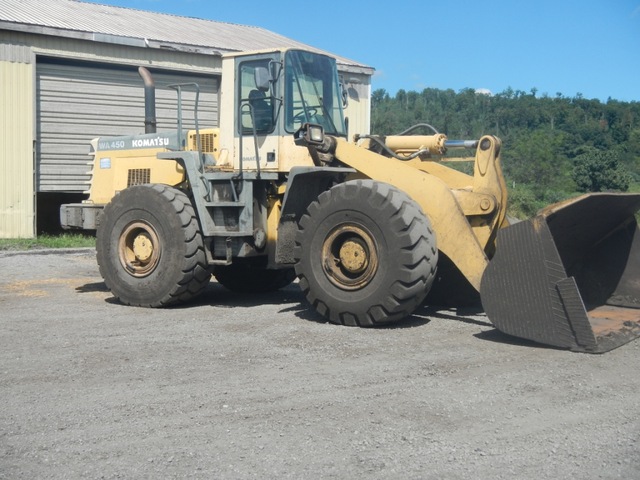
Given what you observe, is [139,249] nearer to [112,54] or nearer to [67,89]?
[67,89]

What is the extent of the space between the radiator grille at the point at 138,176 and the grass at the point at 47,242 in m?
6.60

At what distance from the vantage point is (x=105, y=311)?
9.84 metres

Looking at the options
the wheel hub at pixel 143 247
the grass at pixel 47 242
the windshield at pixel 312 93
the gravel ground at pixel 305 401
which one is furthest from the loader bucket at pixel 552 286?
the grass at pixel 47 242

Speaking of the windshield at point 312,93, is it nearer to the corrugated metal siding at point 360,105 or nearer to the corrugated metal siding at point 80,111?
the corrugated metal siding at point 80,111

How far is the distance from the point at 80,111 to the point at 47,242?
10.5 ft

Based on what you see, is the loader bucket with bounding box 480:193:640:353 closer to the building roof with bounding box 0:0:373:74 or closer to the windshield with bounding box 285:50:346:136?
the windshield with bounding box 285:50:346:136

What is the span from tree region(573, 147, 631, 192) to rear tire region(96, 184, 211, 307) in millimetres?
27799

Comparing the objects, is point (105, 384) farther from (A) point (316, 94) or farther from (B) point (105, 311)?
(A) point (316, 94)

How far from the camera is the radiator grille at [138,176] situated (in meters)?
11.0

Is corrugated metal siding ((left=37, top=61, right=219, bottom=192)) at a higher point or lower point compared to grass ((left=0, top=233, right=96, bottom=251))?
higher

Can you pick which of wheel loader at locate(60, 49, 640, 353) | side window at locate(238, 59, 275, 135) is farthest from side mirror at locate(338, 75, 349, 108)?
side window at locate(238, 59, 275, 135)

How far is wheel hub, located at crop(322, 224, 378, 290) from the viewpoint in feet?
27.8

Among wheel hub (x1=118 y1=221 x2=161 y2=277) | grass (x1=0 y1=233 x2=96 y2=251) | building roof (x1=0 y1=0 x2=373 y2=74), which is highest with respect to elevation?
building roof (x1=0 y1=0 x2=373 y2=74)

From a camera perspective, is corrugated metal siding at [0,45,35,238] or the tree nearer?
corrugated metal siding at [0,45,35,238]
